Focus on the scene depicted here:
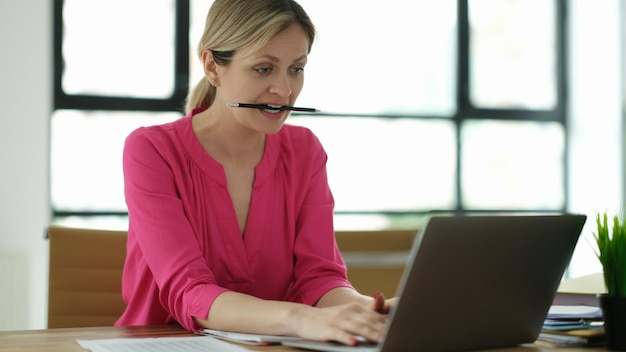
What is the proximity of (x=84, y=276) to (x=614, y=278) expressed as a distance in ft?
3.53

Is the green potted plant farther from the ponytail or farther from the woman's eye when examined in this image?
the ponytail

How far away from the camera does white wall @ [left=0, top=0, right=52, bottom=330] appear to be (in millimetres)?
3578

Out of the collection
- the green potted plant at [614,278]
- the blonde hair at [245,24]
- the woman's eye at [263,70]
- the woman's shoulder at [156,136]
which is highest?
the blonde hair at [245,24]

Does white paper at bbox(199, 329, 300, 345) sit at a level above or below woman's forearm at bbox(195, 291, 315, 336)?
below

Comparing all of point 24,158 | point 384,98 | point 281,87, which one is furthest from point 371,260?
point 384,98

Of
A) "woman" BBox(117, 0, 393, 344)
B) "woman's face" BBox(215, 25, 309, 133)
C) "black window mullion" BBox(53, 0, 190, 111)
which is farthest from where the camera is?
"black window mullion" BBox(53, 0, 190, 111)

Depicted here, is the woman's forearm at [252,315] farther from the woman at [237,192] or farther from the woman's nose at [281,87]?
the woman's nose at [281,87]

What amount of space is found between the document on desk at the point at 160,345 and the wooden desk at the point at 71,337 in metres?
0.02

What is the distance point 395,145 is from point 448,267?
11.2 feet

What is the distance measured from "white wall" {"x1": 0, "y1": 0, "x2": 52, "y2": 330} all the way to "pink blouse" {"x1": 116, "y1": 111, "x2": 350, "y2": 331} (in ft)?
6.78

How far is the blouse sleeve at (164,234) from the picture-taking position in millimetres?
1443

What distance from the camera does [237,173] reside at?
5.74 ft

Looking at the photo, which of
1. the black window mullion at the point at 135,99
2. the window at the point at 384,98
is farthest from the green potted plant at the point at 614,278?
the black window mullion at the point at 135,99

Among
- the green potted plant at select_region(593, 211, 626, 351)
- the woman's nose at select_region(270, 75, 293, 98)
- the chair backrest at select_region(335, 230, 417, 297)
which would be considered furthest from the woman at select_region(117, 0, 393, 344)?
the green potted plant at select_region(593, 211, 626, 351)
